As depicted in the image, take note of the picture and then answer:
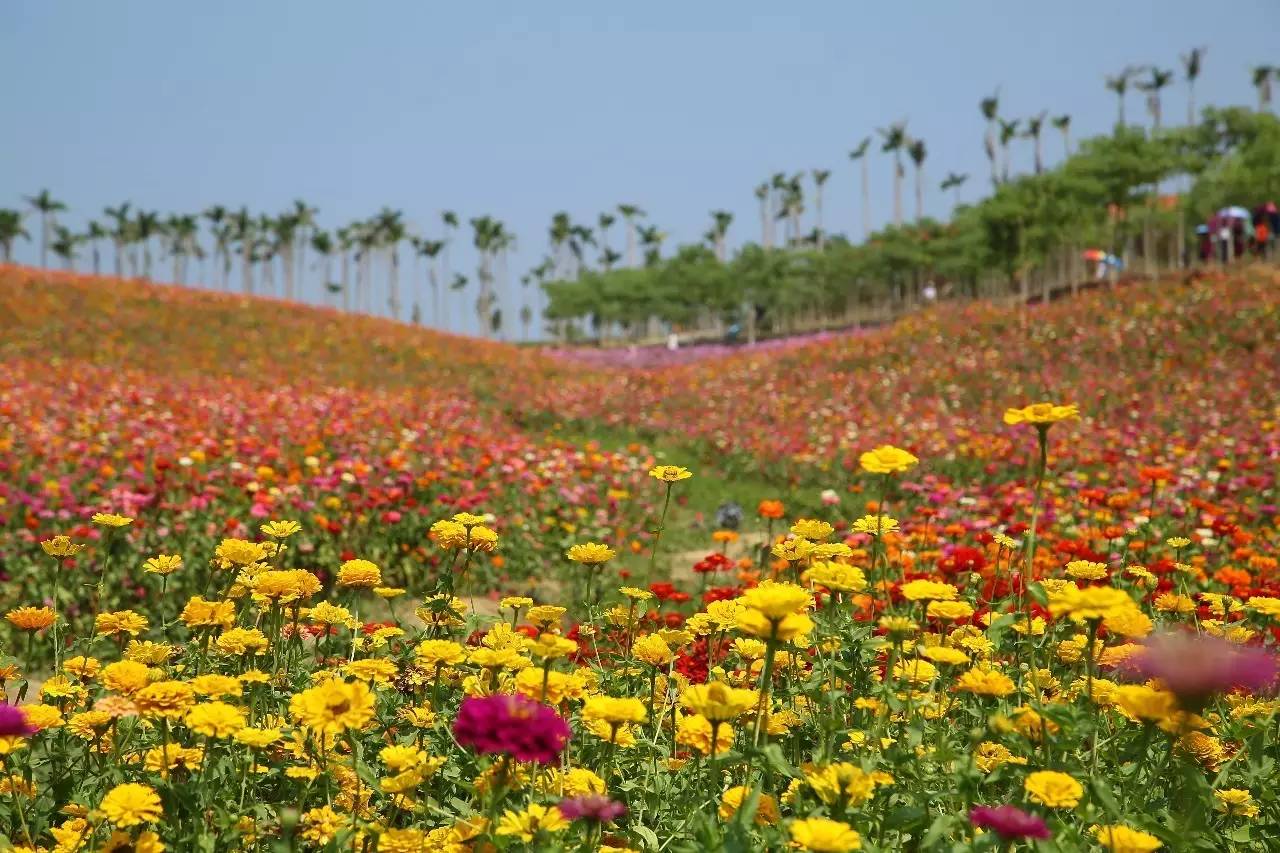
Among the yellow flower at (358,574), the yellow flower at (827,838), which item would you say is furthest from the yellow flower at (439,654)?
the yellow flower at (827,838)

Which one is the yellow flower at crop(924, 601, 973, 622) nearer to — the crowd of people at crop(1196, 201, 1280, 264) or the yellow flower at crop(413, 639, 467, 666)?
the yellow flower at crop(413, 639, 467, 666)

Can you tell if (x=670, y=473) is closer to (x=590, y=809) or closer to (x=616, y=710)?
(x=616, y=710)

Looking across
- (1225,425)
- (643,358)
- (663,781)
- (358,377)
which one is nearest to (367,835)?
(663,781)

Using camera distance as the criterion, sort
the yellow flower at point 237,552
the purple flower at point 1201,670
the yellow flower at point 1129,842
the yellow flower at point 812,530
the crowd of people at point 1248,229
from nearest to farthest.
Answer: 1. the purple flower at point 1201,670
2. the yellow flower at point 1129,842
3. the yellow flower at point 237,552
4. the yellow flower at point 812,530
5. the crowd of people at point 1248,229

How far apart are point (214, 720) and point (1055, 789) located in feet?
4.82

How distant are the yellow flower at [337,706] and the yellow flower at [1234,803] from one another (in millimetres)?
1704

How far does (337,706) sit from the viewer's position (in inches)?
63.5

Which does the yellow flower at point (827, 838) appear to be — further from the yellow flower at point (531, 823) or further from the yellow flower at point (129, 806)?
the yellow flower at point (129, 806)

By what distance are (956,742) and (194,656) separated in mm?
1985

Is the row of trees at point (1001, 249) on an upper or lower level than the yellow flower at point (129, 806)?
upper

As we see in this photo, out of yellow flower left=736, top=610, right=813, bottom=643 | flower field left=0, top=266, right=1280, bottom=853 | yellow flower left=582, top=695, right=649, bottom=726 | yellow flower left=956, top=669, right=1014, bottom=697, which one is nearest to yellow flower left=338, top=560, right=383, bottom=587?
flower field left=0, top=266, right=1280, bottom=853

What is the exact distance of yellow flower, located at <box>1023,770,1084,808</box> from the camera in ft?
5.14

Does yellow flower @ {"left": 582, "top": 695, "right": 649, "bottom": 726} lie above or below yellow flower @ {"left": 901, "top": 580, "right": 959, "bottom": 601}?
below

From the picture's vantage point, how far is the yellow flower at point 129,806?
1606 mm
